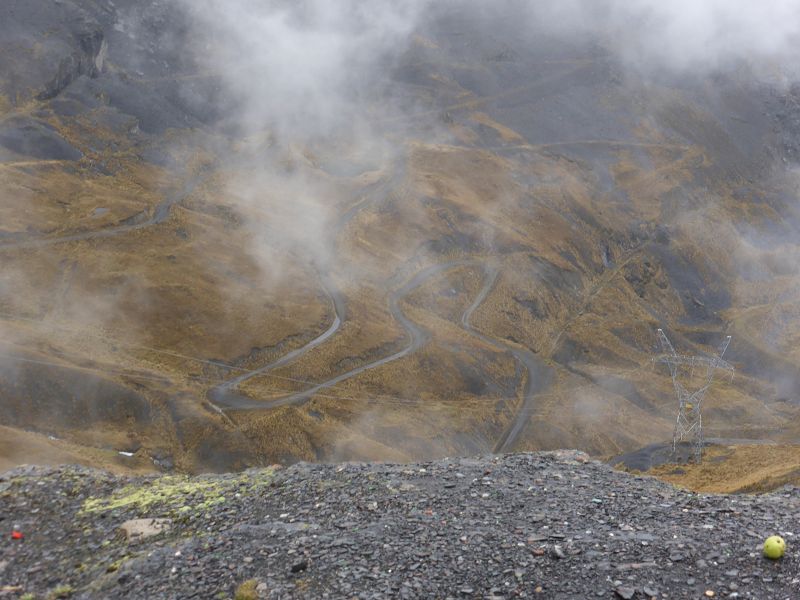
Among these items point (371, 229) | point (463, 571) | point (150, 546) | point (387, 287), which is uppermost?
point (371, 229)

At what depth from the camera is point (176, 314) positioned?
6500 cm

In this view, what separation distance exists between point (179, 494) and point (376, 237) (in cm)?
7244

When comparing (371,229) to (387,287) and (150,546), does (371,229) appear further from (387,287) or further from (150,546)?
(150,546)

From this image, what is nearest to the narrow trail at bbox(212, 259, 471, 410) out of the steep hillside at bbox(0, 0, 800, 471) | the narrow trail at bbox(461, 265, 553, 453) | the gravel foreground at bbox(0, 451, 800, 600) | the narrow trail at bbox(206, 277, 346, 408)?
the narrow trail at bbox(206, 277, 346, 408)

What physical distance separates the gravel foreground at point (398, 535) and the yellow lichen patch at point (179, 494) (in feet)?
0.21

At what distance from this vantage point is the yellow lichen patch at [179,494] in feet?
67.8

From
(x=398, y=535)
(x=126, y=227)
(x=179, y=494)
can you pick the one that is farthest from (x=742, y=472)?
(x=126, y=227)

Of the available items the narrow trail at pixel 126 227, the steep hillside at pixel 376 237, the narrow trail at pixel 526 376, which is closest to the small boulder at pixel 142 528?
the steep hillside at pixel 376 237

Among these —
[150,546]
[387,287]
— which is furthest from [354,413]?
[150,546]

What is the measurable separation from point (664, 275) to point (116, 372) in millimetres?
82582

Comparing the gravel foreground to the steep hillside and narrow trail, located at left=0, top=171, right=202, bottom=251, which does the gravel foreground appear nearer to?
the steep hillside

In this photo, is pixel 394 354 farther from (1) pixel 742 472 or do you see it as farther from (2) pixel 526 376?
(1) pixel 742 472

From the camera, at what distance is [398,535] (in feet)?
55.9

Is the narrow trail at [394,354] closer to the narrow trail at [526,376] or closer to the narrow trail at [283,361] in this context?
the narrow trail at [283,361]
